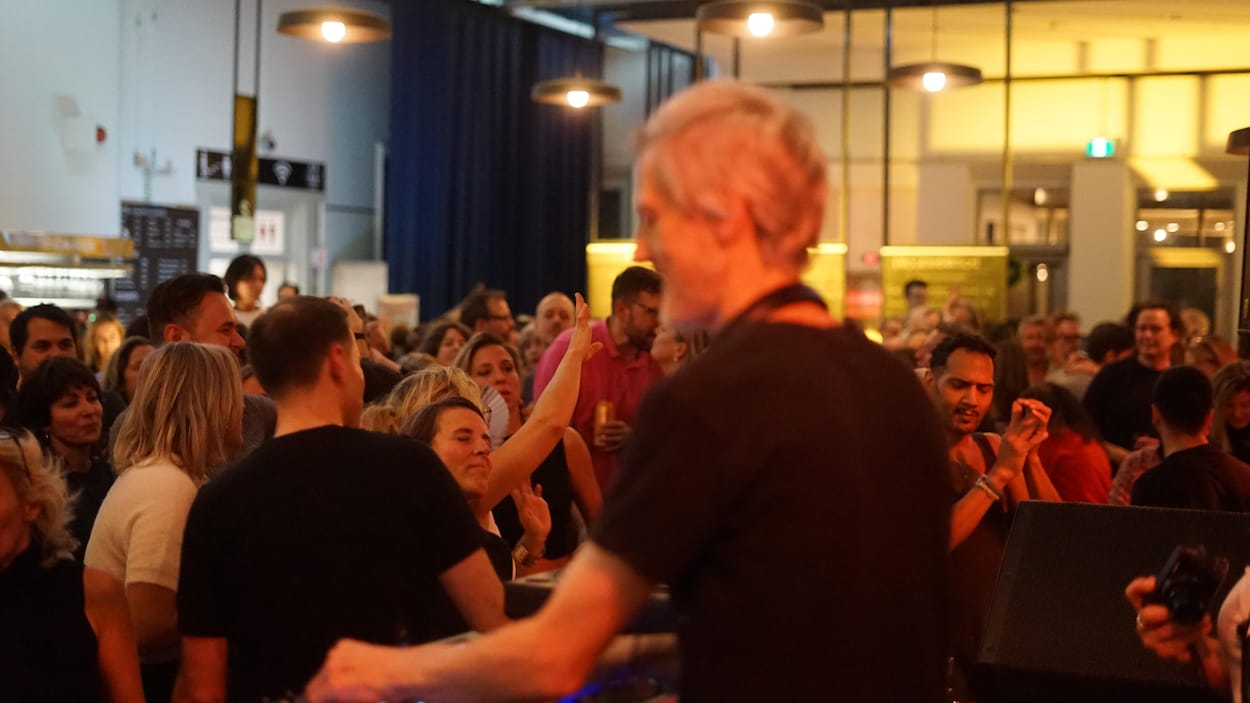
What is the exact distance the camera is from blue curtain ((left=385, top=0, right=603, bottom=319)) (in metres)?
13.5

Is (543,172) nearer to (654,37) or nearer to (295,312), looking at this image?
(654,37)

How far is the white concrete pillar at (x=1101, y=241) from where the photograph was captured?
13.7m

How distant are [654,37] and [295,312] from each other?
11489mm

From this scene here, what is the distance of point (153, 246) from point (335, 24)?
12.9 feet

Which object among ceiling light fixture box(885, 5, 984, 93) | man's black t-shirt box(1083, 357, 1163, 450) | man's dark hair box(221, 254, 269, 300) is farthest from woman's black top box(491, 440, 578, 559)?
ceiling light fixture box(885, 5, 984, 93)

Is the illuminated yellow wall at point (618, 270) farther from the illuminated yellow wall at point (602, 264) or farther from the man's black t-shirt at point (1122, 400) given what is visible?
the man's black t-shirt at point (1122, 400)

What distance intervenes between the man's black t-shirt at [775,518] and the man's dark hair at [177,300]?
3.05 metres

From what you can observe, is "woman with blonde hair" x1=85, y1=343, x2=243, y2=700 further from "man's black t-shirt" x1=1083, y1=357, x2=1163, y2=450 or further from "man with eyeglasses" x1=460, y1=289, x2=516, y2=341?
"man's black t-shirt" x1=1083, y1=357, x2=1163, y2=450

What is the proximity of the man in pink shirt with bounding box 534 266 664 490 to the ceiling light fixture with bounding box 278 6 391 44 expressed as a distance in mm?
2963

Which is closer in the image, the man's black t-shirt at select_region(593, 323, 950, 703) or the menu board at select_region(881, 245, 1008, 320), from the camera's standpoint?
the man's black t-shirt at select_region(593, 323, 950, 703)

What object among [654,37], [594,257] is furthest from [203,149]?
[654,37]

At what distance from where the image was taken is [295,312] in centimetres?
227

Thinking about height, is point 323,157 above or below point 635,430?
above

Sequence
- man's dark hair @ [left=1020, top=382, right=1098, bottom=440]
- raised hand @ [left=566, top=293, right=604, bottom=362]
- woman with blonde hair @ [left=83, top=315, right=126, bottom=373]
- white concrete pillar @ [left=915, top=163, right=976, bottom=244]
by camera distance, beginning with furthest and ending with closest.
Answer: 1. white concrete pillar @ [left=915, top=163, right=976, bottom=244]
2. woman with blonde hair @ [left=83, top=315, right=126, bottom=373]
3. man's dark hair @ [left=1020, top=382, right=1098, bottom=440]
4. raised hand @ [left=566, top=293, right=604, bottom=362]
